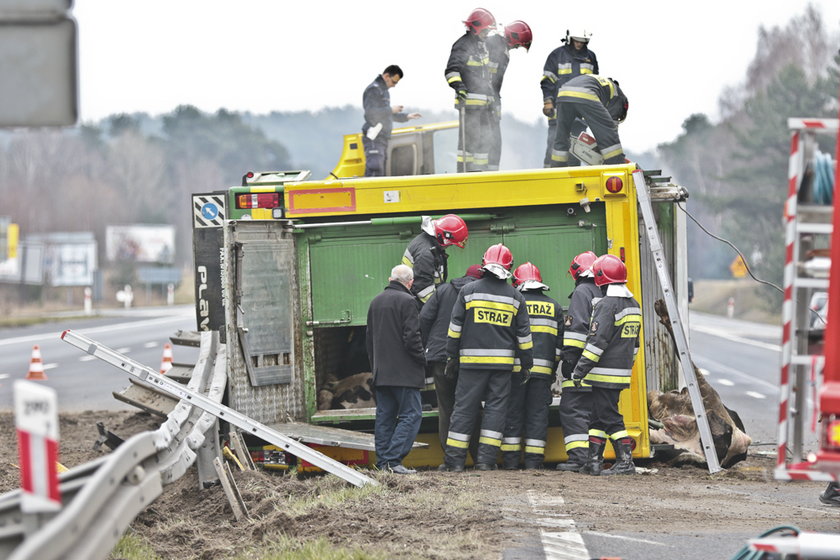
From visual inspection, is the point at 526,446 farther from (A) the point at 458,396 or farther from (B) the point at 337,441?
(B) the point at 337,441

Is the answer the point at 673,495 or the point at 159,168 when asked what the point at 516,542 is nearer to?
the point at 673,495

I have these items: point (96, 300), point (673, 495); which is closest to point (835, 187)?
point (673, 495)

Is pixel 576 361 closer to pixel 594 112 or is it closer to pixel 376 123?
pixel 594 112

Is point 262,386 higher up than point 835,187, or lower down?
lower down

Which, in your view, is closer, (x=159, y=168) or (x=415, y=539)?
(x=415, y=539)

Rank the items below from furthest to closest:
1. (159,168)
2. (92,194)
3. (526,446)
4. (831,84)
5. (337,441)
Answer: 1. (159,168)
2. (92,194)
3. (831,84)
4. (526,446)
5. (337,441)

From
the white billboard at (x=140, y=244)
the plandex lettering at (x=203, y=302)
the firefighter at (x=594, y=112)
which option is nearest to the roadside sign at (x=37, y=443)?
the plandex lettering at (x=203, y=302)

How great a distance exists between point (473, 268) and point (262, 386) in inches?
72.5

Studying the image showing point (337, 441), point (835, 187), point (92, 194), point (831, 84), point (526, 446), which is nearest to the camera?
point (835, 187)

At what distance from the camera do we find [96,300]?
6188 cm

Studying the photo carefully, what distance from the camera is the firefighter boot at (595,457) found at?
31.8 ft

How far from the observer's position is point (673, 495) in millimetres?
8500

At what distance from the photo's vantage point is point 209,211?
10734 mm

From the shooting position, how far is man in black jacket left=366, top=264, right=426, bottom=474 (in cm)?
958
